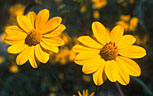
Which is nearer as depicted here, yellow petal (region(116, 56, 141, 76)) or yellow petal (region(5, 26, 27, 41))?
yellow petal (region(116, 56, 141, 76))

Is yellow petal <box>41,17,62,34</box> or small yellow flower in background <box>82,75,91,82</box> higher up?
yellow petal <box>41,17,62,34</box>

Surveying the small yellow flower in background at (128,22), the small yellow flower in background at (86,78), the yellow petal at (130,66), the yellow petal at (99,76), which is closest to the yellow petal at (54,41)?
the yellow petal at (99,76)

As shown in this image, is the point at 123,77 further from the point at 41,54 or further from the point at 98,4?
the point at 98,4

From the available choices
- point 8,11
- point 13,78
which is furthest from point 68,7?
point 8,11

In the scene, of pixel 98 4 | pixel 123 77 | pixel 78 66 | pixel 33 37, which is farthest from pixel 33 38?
pixel 98 4

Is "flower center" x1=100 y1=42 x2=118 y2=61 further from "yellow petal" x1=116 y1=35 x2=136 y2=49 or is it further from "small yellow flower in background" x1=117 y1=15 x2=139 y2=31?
"small yellow flower in background" x1=117 y1=15 x2=139 y2=31

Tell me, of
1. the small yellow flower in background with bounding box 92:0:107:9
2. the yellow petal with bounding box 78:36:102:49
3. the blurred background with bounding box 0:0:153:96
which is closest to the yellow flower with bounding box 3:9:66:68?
the yellow petal with bounding box 78:36:102:49
